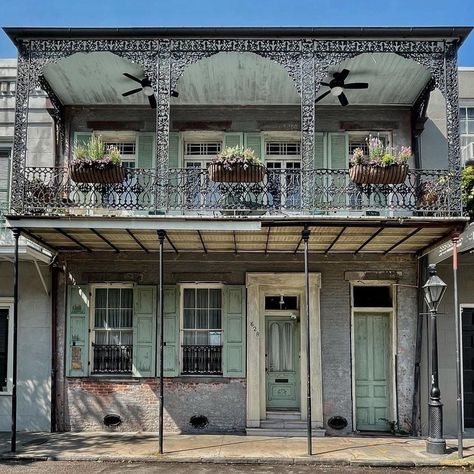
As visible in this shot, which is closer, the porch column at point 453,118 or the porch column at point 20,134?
the porch column at point 453,118

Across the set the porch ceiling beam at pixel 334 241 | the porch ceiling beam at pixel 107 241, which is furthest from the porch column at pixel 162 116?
the porch ceiling beam at pixel 334 241

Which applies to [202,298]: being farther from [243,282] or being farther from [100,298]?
[100,298]

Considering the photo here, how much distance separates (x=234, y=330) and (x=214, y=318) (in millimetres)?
478

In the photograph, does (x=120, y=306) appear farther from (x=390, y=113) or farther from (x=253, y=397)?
(x=390, y=113)

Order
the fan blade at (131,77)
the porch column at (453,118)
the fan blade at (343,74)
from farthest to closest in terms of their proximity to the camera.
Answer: the fan blade at (131,77)
the fan blade at (343,74)
the porch column at (453,118)

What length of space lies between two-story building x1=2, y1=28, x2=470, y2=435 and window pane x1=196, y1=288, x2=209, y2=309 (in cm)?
3

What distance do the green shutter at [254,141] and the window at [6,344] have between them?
535cm

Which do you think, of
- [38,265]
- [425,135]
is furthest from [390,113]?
[38,265]

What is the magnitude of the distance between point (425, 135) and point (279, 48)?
359 centimetres

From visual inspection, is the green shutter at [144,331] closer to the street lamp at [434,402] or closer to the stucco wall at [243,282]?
the stucco wall at [243,282]

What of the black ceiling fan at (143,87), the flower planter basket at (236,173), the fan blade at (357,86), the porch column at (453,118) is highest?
the black ceiling fan at (143,87)

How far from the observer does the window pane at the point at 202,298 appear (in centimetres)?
1209

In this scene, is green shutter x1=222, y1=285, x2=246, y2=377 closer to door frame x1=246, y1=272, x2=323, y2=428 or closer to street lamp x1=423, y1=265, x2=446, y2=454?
door frame x1=246, y1=272, x2=323, y2=428

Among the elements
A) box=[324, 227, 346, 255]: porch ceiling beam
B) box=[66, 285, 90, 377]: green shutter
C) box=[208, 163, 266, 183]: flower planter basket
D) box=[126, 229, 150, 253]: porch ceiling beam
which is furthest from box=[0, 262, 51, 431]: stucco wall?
box=[324, 227, 346, 255]: porch ceiling beam
